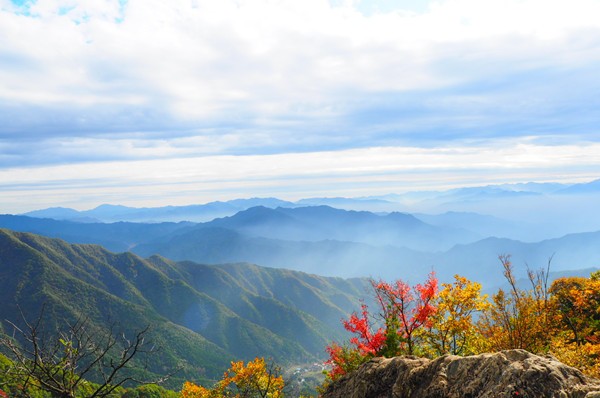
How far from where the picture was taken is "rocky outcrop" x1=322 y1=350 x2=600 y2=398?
18.0m

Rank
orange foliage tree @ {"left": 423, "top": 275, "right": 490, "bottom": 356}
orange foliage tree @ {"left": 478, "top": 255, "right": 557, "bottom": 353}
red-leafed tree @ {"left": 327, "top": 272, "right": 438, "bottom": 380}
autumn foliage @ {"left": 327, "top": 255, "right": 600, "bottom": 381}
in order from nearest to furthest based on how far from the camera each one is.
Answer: orange foliage tree @ {"left": 478, "top": 255, "right": 557, "bottom": 353} < autumn foliage @ {"left": 327, "top": 255, "right": 600, "bottom": 381} < red-leafed tree @ {"left": 327, "top": 272, "right": 438, "bottom": 380} < orange foliage tree @ {"left": 423, "top": 275, "right": 490, "bottom": 356}

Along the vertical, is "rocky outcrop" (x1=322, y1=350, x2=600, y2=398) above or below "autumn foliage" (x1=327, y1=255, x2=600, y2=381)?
above

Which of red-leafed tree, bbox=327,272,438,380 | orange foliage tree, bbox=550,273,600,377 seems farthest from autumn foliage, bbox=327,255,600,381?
orange foliage tree, bbox=550,273,600,377

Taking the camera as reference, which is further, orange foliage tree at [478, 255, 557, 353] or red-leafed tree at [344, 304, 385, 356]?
red-leafed tree at [344, 304, 385, 356]

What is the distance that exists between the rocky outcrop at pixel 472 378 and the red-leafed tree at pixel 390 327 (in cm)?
796

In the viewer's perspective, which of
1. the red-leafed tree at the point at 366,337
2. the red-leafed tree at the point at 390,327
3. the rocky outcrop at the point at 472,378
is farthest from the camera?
the red-leafed tree at the point at 366,337

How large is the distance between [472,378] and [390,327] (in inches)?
623

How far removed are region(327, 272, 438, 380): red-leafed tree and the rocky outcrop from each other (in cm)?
796

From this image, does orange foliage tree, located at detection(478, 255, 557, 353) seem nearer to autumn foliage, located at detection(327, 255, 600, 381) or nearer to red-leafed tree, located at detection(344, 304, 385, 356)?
autumn foliage, located at detection(327, 255, 600, 381)

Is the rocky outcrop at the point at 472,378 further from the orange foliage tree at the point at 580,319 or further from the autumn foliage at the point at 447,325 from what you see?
the orange foliage tree at the point at 580,319

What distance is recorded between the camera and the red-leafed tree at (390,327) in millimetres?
36812

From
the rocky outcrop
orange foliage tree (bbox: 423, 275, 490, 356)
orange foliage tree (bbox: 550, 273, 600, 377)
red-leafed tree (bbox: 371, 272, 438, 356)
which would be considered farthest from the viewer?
orange foliage tree (bbox: 423, 275, 490, 356)

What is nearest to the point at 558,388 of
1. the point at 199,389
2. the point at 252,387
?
the point at 252,387

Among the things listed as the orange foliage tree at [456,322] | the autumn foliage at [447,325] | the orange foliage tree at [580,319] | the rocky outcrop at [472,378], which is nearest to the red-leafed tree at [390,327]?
the autumn foliage at [447,325]
